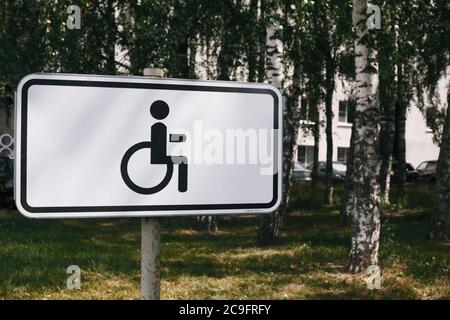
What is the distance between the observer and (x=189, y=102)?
76.8 inches

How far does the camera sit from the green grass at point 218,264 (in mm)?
8695

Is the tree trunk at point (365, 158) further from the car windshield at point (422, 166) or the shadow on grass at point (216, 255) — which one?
the car windshield at point (422, 166)

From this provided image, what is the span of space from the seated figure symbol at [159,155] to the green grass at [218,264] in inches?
254

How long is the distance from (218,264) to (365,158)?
2.95 metres

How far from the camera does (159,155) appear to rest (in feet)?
6.27

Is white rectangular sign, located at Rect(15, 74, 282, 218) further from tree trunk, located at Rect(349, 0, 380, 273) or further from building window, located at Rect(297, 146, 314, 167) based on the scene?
building window, located at Rect(297, 146, 314, 167)

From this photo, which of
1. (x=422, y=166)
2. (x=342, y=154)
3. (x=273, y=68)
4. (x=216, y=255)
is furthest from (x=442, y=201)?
(x=342, y=154)

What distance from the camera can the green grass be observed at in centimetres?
870

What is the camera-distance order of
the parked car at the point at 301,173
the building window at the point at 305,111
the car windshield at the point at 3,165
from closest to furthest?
the car windshield at the point at 3,165, the building window at the point at 305,111, the parked car at the point at 301,173

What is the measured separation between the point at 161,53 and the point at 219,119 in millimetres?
13909

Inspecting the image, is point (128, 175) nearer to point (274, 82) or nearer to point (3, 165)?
point (274, 82)

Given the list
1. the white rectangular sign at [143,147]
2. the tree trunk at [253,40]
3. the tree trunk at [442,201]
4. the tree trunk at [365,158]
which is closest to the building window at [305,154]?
the tree trunk at [253,40]

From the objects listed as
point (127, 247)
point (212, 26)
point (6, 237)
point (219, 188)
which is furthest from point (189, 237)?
point (219, 188)

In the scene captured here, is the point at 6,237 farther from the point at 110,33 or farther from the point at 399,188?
the point at 399,188
